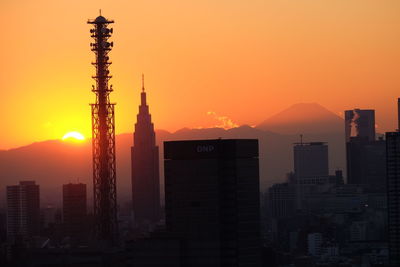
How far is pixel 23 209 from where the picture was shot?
513ft

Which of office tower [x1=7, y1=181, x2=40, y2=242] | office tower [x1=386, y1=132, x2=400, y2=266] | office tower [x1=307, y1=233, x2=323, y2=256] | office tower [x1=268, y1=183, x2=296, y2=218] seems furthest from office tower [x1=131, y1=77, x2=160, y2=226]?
office tower [x1=386, y1=132, x2=400, y2=266]

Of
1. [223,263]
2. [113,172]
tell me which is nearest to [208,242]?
[223,263]

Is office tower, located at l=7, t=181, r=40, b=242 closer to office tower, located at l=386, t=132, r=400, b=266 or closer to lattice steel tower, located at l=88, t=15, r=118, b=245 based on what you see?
office tower, located at l=386, t=132, r=400, b=266

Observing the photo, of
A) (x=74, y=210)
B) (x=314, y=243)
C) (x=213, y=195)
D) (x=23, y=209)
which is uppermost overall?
(x=213, y=195)

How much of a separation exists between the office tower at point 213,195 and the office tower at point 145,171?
91.6 meters

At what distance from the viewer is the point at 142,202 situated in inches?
6757

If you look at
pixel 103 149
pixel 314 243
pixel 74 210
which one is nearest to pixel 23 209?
pixel 74 210

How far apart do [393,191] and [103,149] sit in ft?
198

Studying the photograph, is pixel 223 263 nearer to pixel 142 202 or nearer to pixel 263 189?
pixel 142 202

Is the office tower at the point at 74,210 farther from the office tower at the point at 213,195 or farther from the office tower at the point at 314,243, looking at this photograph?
the office tower at the point at 213,195

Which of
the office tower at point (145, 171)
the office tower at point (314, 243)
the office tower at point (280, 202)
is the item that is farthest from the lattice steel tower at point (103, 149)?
the office tower at point (280, 202)

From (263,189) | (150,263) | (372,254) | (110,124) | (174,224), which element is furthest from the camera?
(263,189)

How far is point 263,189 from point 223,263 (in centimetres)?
12503

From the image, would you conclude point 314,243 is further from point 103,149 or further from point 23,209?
point 103,149
